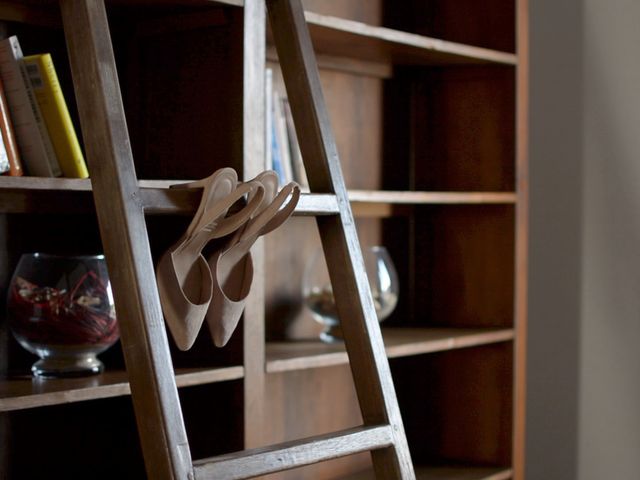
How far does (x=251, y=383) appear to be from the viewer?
6.34 feet

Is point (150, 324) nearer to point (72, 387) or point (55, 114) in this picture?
point (72, 387)

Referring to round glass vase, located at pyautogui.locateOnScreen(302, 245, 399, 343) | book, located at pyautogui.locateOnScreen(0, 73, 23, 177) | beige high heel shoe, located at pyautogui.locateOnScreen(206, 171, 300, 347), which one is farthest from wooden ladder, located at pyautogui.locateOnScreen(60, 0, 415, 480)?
round glass vase, located at pyautogui.locateOnScreen(302, 245, 399, 343)

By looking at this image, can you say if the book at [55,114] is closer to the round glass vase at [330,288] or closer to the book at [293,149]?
the book at [293,149]

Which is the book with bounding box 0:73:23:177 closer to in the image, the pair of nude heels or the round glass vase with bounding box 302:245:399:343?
the pair of nude heels

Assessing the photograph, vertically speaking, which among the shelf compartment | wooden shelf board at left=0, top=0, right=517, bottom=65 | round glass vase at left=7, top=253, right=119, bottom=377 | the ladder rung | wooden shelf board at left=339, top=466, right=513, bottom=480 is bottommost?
wooden shelf board at left=339, top=466, right=513, bottom=480

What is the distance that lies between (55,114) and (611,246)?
173cm

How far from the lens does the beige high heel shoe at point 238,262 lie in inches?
60.0

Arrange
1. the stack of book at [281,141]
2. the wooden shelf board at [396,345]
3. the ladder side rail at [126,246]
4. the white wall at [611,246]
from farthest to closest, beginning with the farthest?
the white wall at [611,246] < the stack of book at [281,141] < the wooden shelf board at [396,345] < the ladder side rail at [126,246]

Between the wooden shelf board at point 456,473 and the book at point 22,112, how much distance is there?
1.29m

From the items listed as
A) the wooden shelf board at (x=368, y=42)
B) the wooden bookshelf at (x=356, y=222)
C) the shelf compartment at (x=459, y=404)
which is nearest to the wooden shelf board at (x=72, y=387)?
the wooden bookshelf at (x=356, y=222)

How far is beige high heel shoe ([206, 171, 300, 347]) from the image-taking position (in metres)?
1.52

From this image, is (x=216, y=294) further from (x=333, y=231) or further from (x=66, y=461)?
(x=66, y=461)

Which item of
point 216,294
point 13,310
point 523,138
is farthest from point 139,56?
point 523,138

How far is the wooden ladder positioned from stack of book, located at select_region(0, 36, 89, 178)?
245 millimetres
